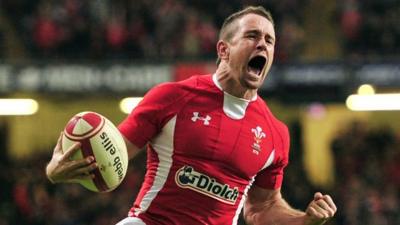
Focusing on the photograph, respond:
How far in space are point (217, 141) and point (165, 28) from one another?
11.1 metres

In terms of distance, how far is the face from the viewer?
5309mm

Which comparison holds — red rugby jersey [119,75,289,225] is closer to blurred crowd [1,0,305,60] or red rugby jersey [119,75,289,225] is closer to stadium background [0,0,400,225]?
stadium background [0,0,400,225]

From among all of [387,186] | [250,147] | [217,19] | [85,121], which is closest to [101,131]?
[85,121]

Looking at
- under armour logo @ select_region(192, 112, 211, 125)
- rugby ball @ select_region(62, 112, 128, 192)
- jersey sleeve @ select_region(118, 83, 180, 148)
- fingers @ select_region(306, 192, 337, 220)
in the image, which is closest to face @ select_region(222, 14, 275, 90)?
under armour logo @ select_region(192, 112, 211, 125)

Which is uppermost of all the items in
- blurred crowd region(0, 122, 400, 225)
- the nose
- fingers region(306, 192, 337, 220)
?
the nose

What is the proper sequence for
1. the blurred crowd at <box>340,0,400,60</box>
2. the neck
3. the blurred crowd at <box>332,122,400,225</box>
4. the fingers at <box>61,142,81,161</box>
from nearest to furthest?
the fingers at <box>61,142,81,161</box>, the neck, the blurred crowd at <box>332,122,400,225</box>, the blurred crowd at <box>340,0,400,60</box>

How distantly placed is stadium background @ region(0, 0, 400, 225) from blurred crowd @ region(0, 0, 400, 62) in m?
0.02

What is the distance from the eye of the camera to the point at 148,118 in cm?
516

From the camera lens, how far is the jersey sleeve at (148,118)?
5.14m

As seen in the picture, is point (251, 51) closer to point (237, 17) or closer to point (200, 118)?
point (237, 17)

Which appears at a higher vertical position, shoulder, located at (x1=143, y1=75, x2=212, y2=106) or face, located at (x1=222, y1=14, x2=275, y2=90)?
face, located at (x1=222, y1=14, x2=275, y2=90)

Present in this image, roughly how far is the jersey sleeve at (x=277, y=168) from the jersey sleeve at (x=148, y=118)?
0.71 meters

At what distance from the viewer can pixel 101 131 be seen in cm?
484

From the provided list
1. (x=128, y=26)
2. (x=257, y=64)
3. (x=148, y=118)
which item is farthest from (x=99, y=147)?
(x=128, y=26)
